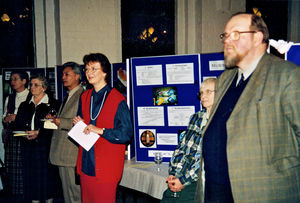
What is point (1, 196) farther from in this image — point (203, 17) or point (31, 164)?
point (203, 17)

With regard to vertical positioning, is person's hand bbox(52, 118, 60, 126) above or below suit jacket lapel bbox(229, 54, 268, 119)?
below

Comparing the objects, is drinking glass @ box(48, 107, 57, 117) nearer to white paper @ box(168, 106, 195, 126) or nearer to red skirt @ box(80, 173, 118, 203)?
red skirt @ box(80, 173, 118, 203)

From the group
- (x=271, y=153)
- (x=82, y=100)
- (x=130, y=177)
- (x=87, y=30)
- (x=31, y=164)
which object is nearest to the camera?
(x=271, y=153)

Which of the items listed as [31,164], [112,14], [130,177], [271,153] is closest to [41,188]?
[31,164]

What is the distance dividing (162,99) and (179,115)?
24 centimetres

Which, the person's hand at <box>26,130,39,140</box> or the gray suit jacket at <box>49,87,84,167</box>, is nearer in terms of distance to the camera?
the gray suit jacket at <box>49,87,84,167</box>

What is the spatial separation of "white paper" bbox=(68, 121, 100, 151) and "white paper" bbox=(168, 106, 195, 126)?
89 centimetres

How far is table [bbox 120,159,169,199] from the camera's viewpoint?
2.54 metres

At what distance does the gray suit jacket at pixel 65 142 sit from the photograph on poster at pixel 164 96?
808mm

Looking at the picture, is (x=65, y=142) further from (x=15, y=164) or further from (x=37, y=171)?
(x=15, y=164)

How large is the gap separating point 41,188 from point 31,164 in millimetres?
312

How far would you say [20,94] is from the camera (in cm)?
391

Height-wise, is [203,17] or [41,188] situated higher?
[203,17]

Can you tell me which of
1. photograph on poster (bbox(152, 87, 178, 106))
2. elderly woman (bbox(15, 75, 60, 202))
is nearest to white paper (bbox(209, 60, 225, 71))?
photograph on poster (bbox(152, 87, 178, 106))
